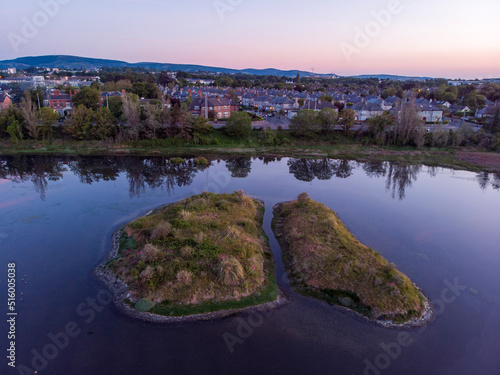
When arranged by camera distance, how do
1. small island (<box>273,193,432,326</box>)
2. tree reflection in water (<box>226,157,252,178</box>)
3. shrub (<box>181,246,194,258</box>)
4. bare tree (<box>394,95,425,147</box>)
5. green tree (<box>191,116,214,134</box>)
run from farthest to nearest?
green tree (<box>191,116,214,134</box>)
bare tree (<box>394,95,425,147</box>)
tree reflection in water (<box>226,157,252,178</box>)
shrub (<box>181,246,194,258</box>)
small island (<box>273,193,432,326</box>)

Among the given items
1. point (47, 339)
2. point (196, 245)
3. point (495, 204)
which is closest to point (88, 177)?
point (196, 245)

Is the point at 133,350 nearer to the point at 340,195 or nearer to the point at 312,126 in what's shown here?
the point at 340,195

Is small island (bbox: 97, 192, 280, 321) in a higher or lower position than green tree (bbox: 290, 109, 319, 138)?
lower

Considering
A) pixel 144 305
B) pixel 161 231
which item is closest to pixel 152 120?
pixel 161 231

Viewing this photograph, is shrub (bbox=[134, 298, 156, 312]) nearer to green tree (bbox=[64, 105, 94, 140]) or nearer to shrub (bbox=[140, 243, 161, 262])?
shrub (bbox=[140, 243, 161, 262])

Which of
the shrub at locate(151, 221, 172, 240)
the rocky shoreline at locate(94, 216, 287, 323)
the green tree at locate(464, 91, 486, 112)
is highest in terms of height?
the green tree at locate(464, 91, 486, 112)

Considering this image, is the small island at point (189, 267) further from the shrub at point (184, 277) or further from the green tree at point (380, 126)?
the green tree at point (380, 126)

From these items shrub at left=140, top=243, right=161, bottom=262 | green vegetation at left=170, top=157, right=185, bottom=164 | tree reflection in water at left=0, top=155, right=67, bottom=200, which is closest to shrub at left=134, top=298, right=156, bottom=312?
shrub at left=140, top=243, right=161, bottom=262
